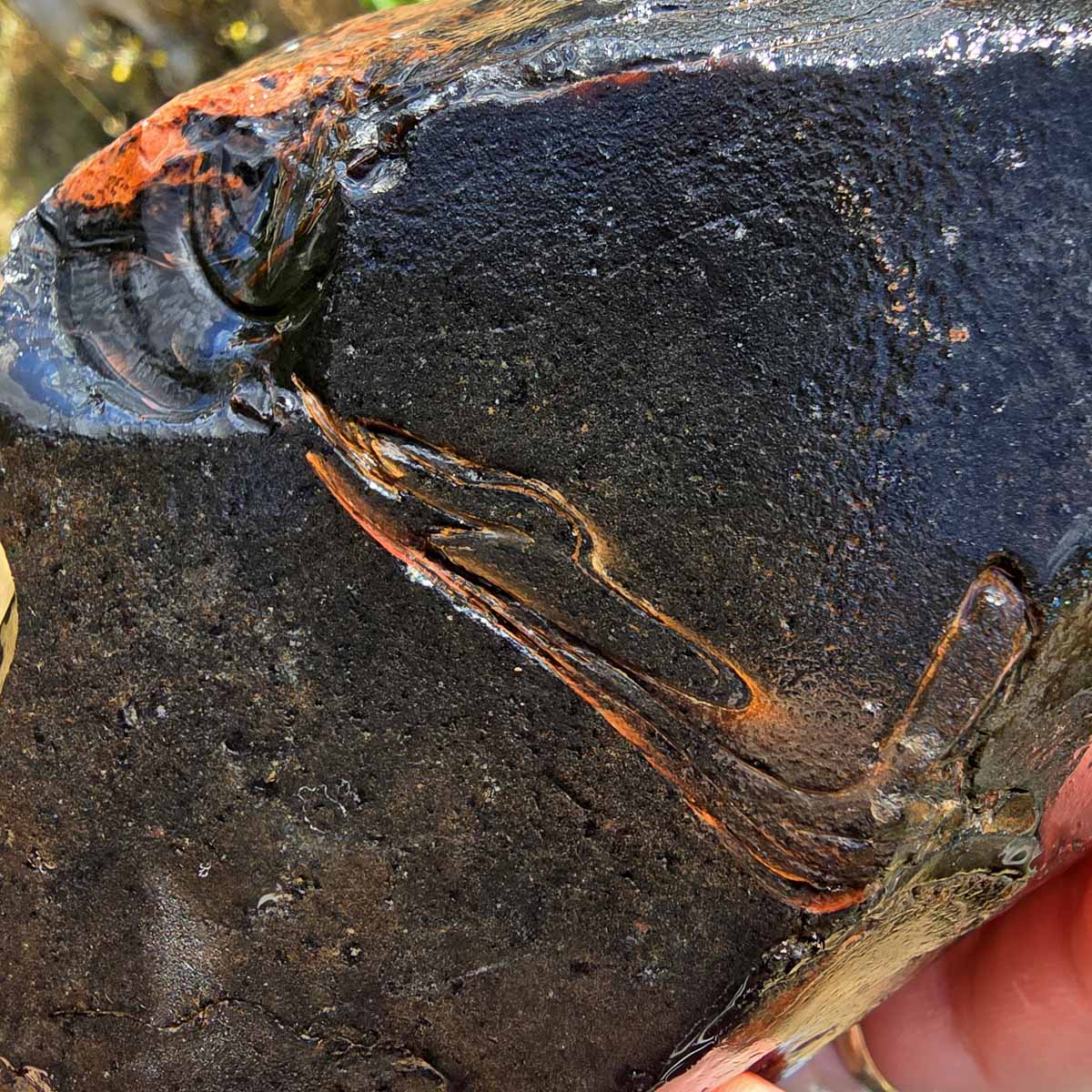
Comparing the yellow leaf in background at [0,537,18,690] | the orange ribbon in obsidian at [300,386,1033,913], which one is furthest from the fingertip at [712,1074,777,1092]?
the yellow leaf in background at [0,537,18,690]

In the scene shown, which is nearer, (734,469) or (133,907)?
(734,469)

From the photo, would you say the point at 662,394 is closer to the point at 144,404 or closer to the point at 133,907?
the point at 144,404

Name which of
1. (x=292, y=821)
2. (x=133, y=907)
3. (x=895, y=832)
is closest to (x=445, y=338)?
(x=292, y=821)

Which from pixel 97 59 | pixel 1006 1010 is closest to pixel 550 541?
pixel 1006 1010

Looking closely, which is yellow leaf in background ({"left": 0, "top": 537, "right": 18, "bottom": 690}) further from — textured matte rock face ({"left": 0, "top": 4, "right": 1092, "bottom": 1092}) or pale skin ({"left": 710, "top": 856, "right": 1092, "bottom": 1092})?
pale skin ({"left": 710, "top": 856, "right": 1092, "bottom": 1092})

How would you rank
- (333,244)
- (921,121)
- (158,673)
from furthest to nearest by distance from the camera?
(158,673), (333,244), (921,121)

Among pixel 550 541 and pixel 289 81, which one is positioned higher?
pixel 289 81

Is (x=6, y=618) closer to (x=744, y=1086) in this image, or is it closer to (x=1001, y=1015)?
(x=744, y=1086)
